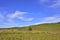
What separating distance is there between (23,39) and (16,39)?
0.74 metres

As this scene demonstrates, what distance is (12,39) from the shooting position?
42.4 ft

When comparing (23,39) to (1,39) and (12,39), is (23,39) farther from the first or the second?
(1,39)

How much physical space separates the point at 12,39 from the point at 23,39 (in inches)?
41.0

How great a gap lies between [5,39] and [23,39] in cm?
158

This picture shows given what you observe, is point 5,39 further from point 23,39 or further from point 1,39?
point 23,39

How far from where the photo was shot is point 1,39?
13.1m

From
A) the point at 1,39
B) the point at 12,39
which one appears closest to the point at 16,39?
the point at 12,39

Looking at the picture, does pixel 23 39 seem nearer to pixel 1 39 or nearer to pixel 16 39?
pixel 16 39

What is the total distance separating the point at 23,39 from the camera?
13.5 metres

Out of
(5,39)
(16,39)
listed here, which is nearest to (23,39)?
(16,39)

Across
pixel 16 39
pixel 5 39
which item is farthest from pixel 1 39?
pixel 16 39

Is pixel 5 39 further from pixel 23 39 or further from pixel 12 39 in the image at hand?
pixel 23 39

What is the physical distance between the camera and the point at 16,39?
512 inches

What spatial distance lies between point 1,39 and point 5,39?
17.9 inches
